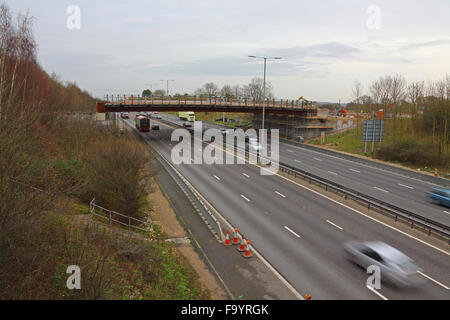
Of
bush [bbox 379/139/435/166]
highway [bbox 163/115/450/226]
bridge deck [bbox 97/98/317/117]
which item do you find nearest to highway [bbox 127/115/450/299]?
highway [bbox 163/115/450/226]

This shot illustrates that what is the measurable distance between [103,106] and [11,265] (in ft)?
130

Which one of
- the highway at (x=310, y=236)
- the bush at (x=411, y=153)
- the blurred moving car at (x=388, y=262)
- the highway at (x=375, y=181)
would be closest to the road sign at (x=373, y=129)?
the bush at (x=411, y=153)

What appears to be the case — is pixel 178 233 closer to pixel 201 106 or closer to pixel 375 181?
pixel 375 181

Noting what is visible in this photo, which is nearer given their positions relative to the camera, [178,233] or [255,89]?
[178,233]

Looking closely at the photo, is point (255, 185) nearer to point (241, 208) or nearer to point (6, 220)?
point (241, 208)

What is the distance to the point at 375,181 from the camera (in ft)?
93.8

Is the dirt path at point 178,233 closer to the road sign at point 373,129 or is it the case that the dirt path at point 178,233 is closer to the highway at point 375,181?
the highway at point 375,181

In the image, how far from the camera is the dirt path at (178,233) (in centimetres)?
1201

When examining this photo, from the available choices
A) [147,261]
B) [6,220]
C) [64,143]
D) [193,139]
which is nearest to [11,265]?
[6,220]

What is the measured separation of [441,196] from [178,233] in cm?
1862

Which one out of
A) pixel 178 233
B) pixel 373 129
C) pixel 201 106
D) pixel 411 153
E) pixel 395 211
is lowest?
pixel 178 233

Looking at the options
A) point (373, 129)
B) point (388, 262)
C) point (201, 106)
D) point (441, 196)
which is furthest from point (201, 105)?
point (388, 262)

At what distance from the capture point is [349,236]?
54.1ft
